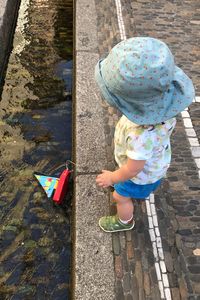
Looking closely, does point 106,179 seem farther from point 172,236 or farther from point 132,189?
point 172,236

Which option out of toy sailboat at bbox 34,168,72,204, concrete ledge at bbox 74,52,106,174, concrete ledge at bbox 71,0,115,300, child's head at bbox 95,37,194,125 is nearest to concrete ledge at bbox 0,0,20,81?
concrete ledge at bbox 71,0,115,300

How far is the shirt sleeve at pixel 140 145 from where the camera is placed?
2330 millimetres

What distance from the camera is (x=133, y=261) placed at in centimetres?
294

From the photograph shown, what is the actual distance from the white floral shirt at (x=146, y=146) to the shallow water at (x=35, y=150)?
1199 millimetres

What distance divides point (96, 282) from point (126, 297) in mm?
229

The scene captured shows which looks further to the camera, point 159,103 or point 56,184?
point 56,184

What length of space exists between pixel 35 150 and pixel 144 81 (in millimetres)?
2364

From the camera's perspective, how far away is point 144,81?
2.09 meters

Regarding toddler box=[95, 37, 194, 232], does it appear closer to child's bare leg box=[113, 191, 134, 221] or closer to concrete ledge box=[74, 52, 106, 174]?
child's bare leg box=[113, 191, 134, 221]

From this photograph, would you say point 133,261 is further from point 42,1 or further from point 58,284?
point 42,1

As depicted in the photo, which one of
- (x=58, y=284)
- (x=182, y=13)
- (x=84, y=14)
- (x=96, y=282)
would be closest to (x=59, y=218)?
(x=58, y=284)

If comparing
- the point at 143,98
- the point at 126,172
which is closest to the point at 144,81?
the point at 143,98

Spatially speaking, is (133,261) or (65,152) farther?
(65,152)

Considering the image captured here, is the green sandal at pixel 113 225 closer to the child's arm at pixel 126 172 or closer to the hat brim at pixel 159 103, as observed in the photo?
the child's arm at pixel 126 172
